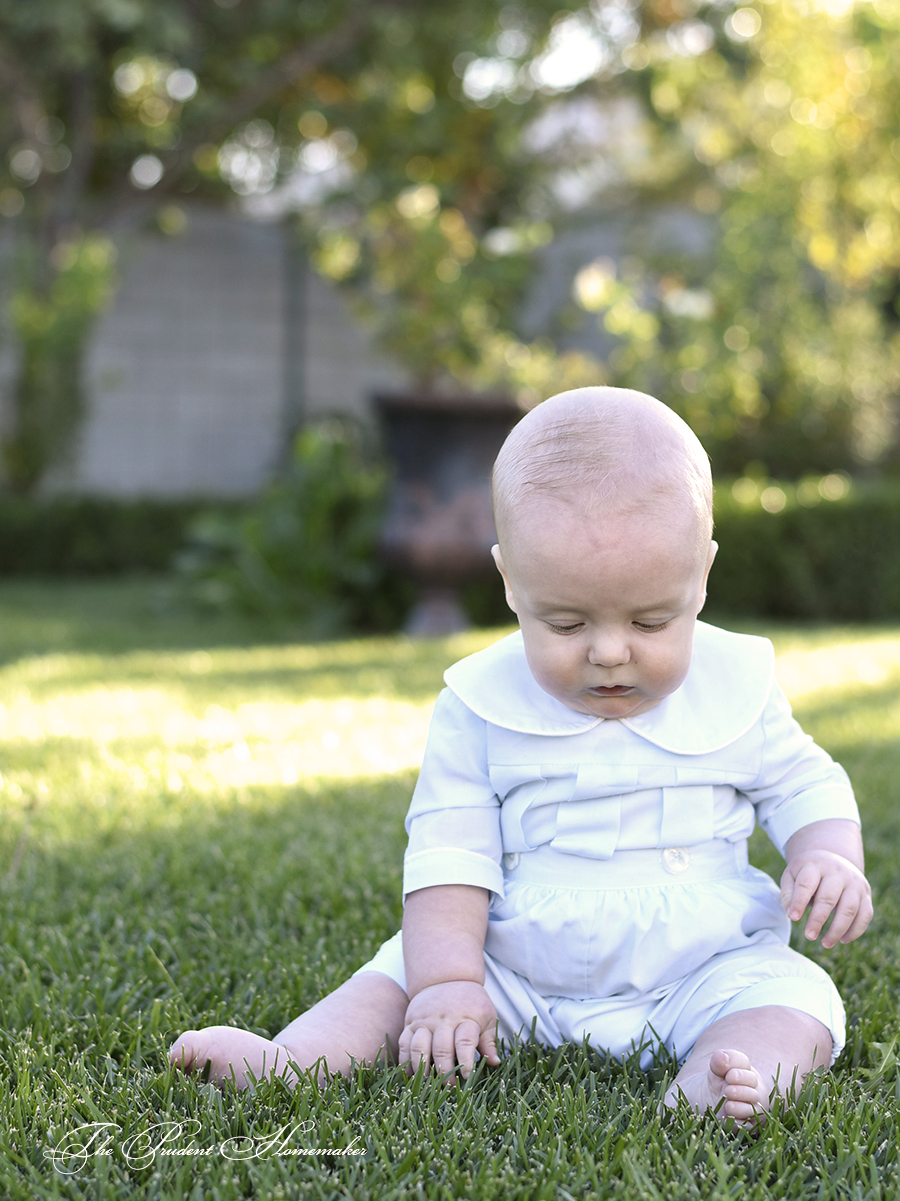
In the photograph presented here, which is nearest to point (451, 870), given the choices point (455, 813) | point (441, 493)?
point (455, 813)

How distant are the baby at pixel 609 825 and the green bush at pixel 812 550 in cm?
558

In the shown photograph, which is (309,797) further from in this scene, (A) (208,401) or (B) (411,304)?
(A) (208,401)

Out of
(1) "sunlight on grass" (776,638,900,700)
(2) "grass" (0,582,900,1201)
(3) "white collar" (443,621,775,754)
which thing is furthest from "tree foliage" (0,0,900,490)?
(3) "white collar" (443,621,775,754)

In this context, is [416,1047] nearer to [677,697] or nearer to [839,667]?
[677,697]

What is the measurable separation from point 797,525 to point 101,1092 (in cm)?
627

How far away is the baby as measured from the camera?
1.36 m

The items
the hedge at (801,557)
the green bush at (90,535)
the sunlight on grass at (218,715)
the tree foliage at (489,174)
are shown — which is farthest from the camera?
the green bush at (90,535)

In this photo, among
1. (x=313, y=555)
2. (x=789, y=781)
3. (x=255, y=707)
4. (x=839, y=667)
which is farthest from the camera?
(x=313, y=555)

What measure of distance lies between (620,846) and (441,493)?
460 centimetres

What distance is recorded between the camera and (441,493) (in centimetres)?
601

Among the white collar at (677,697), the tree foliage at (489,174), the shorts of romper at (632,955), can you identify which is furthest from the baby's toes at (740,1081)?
the tree foliage at (489,174)

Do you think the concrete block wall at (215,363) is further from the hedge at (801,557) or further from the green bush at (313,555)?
the hedge at (801,557)

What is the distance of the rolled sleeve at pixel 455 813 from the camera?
1.50 metres

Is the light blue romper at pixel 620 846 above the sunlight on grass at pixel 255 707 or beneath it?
above
